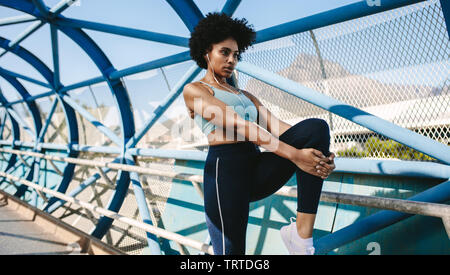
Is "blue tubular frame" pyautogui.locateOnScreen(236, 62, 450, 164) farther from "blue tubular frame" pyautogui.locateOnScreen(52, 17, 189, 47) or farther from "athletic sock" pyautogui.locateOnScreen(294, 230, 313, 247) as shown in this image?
"blue tubular frame" pyautogui.locateOnScreen(52, 17, 189, 47)

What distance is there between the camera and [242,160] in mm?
1397

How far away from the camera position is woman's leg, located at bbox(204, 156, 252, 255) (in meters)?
1.38

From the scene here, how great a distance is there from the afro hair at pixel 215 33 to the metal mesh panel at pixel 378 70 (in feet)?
2.87

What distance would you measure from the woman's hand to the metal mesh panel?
120cm

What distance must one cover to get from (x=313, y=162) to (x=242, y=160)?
0.36 meters

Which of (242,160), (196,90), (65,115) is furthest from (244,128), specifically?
(65,115)

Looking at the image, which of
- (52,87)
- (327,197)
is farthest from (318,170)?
(52,87)

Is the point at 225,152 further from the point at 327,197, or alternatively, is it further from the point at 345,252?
the point at 345,252

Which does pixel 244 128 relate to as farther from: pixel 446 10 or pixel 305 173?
pixel 446 10

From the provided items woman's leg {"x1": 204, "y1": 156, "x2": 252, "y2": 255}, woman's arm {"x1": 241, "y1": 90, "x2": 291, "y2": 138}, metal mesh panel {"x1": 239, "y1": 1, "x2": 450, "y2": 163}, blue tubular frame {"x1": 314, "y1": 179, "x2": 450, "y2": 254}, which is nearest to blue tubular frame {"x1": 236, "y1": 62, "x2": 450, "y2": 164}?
blue tubular frame {"x1": 314, "y1": 179, "x2": 450, "y2": 254}

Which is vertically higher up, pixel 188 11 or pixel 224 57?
pixel 188 11

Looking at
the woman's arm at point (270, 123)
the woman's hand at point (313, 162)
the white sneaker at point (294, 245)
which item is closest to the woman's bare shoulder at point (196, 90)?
the woman's arm at point (270, 123)

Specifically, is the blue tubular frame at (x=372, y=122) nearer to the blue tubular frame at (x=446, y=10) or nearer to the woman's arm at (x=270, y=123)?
the woman's arm at (x=270, y=123)

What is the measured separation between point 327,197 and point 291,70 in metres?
1.45
